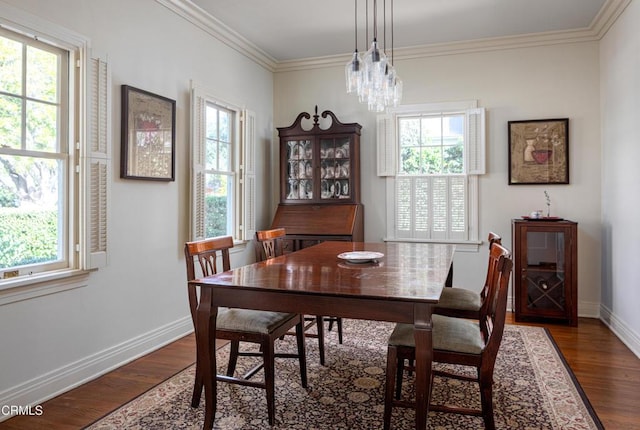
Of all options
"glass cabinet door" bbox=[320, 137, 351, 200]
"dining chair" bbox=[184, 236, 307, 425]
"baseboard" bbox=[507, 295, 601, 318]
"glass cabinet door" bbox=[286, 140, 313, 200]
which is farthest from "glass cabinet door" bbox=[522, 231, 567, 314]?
"dining chair" bbox=[184, 236, 307, 425]

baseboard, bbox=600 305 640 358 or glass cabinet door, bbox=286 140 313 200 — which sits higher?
glass cabinet door, bbox=286 140 313 200

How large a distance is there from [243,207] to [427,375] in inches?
123

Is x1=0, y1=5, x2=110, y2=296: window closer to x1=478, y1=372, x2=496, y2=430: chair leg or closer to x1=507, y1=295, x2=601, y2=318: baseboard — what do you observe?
x1=478, y1=372, x2=496, y2=430: chair leg

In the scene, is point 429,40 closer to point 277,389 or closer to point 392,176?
point 392,176

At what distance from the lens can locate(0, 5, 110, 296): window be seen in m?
2.39

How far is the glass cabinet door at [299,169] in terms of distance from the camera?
193 inches

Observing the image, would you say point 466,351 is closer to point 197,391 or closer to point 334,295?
point 334,295

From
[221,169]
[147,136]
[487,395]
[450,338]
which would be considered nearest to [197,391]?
[450,338]

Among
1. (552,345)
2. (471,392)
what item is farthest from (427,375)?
(552,345)

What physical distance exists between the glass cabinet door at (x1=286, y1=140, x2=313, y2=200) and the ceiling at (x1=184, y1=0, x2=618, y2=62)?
3.56ft

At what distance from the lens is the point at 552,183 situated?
14.4 feet

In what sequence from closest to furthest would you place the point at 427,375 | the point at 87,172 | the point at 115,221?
the point at 427,375
the point at 87,172
the point at 115,221

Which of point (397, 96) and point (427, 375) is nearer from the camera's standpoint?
point (427, 375)

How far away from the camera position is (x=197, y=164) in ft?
12.4
